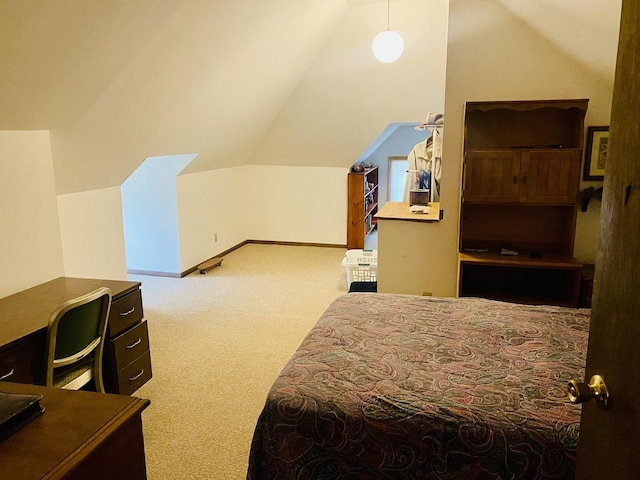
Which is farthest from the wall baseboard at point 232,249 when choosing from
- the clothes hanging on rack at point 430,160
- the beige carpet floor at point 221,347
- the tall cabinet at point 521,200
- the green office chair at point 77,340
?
the tall cabinet at point 521,200

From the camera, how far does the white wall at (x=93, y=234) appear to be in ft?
11.5

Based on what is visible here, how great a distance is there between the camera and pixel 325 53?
502 centimetres

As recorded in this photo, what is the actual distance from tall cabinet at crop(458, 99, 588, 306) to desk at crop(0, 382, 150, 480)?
2589 mm

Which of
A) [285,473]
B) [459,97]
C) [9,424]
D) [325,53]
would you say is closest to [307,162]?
[325,53]

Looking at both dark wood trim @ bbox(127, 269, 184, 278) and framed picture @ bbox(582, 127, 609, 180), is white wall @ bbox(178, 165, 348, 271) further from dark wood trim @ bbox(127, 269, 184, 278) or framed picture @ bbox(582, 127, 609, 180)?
framed picture @ bbox(582, 127, 609, 180)

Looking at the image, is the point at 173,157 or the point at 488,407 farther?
the point at 173,157

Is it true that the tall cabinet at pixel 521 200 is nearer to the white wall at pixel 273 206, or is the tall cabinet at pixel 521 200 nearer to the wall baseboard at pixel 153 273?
the white wall at pixel 273 206

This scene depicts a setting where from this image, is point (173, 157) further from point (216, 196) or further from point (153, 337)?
point (153, 337)

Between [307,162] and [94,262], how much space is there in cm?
343

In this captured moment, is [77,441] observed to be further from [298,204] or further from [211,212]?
[298,204]

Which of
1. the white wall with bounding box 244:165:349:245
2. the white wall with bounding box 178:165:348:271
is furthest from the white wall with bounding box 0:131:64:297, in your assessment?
the white wall with bounding box 244:165:349:245

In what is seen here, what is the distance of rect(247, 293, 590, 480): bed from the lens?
4.97 ft

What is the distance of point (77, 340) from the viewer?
6.98 ft

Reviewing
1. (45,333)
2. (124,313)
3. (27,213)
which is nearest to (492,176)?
(124,313)
